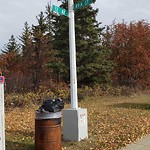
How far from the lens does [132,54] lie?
2917 centimetres

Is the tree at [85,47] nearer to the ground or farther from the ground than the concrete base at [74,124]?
farther from the ground

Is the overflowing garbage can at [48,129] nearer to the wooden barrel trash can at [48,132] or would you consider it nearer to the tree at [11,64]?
the wooden barrel trash can at [48,132]

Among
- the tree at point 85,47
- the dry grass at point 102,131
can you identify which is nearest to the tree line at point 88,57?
the tree at point 85,47

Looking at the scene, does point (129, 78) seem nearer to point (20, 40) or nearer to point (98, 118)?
point (98, 118)

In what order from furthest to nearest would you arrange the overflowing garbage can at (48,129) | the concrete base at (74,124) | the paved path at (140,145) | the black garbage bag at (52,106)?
the concrete base at (74,124)
the paved path at (140,145)
the black garbage bag at (52,106)
the overflowing garbage can at (48,129)

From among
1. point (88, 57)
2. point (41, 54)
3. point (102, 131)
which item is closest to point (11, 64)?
point (41, 54)

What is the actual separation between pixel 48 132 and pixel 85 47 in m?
18.4

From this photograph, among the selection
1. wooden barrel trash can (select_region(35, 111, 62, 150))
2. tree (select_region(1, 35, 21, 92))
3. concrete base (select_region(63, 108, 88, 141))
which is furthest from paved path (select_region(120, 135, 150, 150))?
tree (select_region(1, 35, 21, 92))

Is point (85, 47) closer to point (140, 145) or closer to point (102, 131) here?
point (102, 131)

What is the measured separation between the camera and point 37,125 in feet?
21.1

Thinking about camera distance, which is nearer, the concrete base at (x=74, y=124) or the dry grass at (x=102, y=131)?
the dry grass at (x=102, y=131)

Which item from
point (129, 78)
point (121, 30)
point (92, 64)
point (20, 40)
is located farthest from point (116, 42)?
point (20, 40)

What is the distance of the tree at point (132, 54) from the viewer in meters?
28.5

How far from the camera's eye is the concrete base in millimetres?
7354
